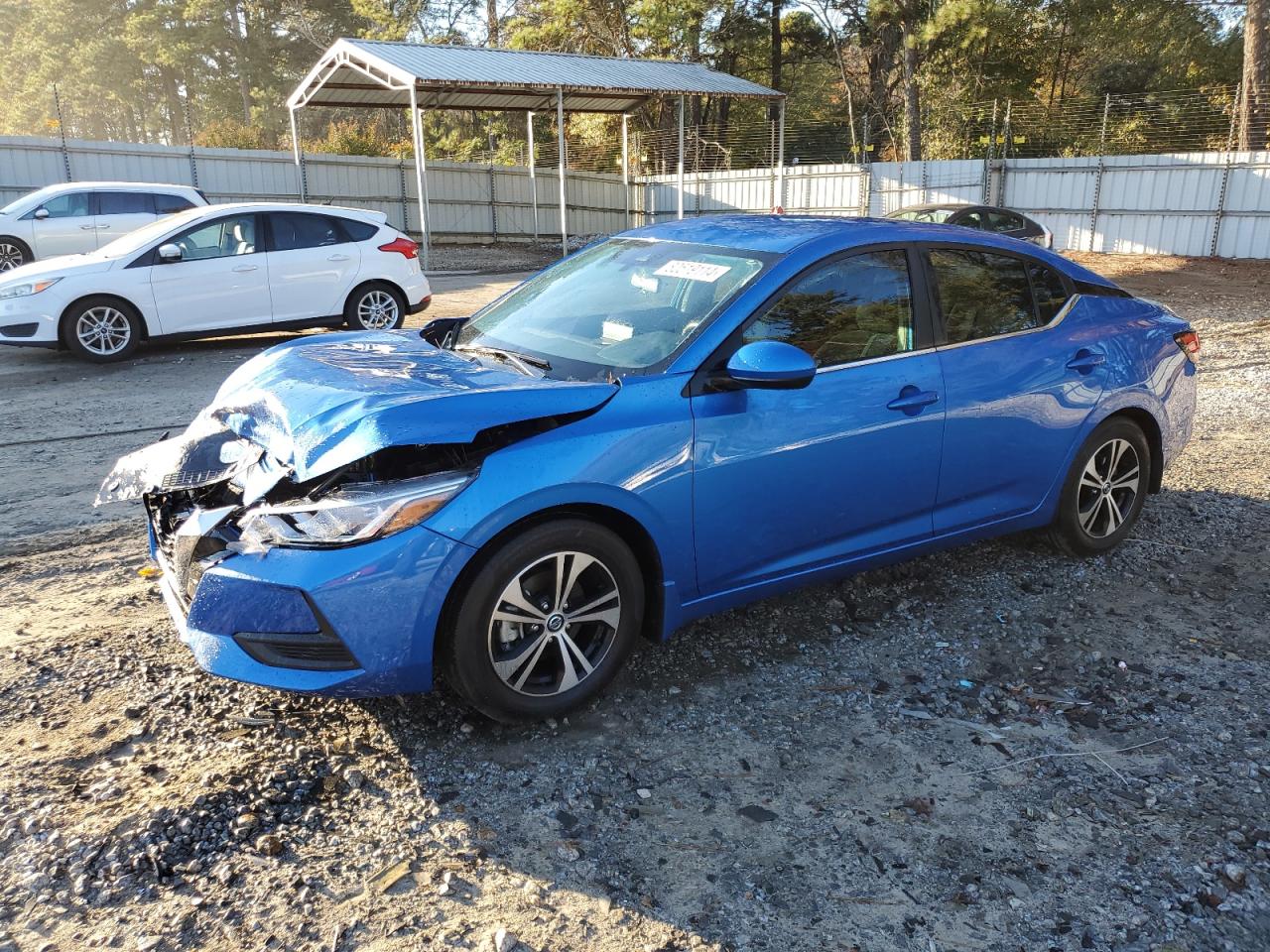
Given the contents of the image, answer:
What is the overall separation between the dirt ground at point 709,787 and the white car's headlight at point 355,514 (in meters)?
0.72

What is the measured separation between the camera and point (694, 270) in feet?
13.2

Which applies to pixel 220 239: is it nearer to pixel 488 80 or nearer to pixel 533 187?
pixel 488 80

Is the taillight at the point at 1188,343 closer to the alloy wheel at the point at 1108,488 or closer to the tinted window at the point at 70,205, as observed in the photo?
the alloy wheel at the point at 1108,488

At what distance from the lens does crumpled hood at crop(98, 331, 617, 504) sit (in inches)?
121

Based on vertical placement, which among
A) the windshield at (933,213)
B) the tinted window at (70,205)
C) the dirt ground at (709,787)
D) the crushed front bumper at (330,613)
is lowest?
the dirt ground at (709,787)

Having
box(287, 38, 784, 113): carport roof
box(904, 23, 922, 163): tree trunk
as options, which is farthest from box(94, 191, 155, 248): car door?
box(904, 23, 922, 163): tree trunk

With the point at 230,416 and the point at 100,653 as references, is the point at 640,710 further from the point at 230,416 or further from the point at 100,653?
the point at 100,653

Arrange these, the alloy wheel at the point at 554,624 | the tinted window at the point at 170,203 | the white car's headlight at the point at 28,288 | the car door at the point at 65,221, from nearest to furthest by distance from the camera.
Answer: the alloy wheel at the point at 554,624 → the white car's headlight at the point at 28,288 → the car door at the point at 65,221 → the tinted window at the point at 170,203

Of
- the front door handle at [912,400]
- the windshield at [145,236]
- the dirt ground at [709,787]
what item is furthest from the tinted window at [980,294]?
the windshield at [145,236]

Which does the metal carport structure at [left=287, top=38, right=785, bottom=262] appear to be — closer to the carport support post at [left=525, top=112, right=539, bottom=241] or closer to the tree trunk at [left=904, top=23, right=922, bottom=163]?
the carport support post at [left=525, top=112, right=539, bottom=241]

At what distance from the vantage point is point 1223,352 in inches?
448

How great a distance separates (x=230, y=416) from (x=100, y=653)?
1.06 m

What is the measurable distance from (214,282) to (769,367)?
864 cm

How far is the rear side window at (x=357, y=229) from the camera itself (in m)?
11.2
